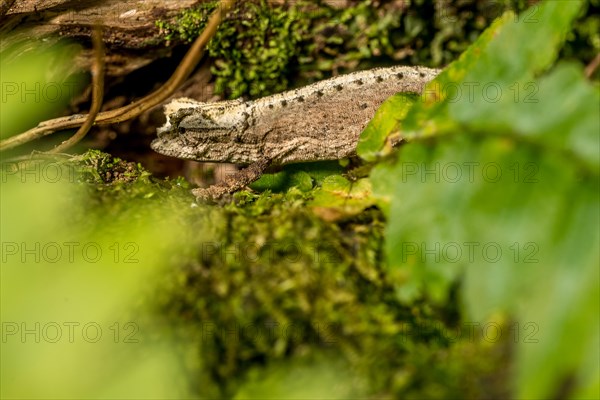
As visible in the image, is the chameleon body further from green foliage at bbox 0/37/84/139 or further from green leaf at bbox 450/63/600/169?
green leaf at bbox 450/63/600/169

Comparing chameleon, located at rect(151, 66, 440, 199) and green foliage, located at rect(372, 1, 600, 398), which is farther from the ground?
green foliage, located at rect(372, 1, 600, 398)

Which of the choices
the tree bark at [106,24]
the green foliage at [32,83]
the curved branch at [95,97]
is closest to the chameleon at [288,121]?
the tree bark at [106,24]

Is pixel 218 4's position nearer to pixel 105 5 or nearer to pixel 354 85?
pixel 105 5

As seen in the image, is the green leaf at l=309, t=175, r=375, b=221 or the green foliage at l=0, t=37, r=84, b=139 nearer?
the green leaf at l=309, t=175, r=375, b=221

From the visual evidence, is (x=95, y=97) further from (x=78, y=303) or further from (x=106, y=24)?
(x=78, y=303)

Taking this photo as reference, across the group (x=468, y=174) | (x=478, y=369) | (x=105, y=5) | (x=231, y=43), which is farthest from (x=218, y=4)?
(x=478, y=369)

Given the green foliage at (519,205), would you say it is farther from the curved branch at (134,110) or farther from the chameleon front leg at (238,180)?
the chameleon front leg at (238,180)

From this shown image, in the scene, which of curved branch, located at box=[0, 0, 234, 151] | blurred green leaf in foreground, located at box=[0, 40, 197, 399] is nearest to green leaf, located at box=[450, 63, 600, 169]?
blurred green leaf in foreground, located at box=[0, 40, 197, 399]
